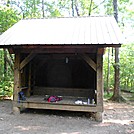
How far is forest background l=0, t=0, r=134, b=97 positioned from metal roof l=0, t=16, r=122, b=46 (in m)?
3.93

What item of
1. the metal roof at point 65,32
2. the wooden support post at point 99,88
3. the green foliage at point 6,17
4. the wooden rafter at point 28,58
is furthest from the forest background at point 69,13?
the wooden support post at point 99,88

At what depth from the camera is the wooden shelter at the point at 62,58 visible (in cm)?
612

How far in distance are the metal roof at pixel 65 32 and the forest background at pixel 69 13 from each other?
3933mm

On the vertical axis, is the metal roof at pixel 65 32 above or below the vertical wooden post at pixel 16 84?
above

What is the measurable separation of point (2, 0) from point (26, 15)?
2267mm

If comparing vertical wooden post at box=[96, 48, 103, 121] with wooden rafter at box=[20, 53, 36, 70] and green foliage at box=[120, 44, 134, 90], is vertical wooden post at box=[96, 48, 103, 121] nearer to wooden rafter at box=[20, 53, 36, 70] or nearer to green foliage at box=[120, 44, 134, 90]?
wooden rafter at box=[20, 53, 36, 70]

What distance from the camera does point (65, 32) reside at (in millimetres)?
7027

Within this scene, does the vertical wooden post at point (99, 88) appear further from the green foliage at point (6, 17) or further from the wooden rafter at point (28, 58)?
the green foliage at point (6, 17)

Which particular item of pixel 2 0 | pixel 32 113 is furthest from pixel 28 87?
pixel 2 0

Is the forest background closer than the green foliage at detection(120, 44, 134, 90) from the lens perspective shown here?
Yes

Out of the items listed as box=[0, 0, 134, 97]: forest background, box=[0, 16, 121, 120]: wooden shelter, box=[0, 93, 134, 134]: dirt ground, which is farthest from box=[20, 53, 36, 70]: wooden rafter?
box=[0, 0, 134, 97]: forest background

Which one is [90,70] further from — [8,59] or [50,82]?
[8,59]

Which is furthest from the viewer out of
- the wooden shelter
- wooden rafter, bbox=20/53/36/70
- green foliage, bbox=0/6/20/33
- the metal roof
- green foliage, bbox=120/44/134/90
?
green foliage, bbox=120/44/134/90

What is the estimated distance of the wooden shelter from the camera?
20.1 feet
